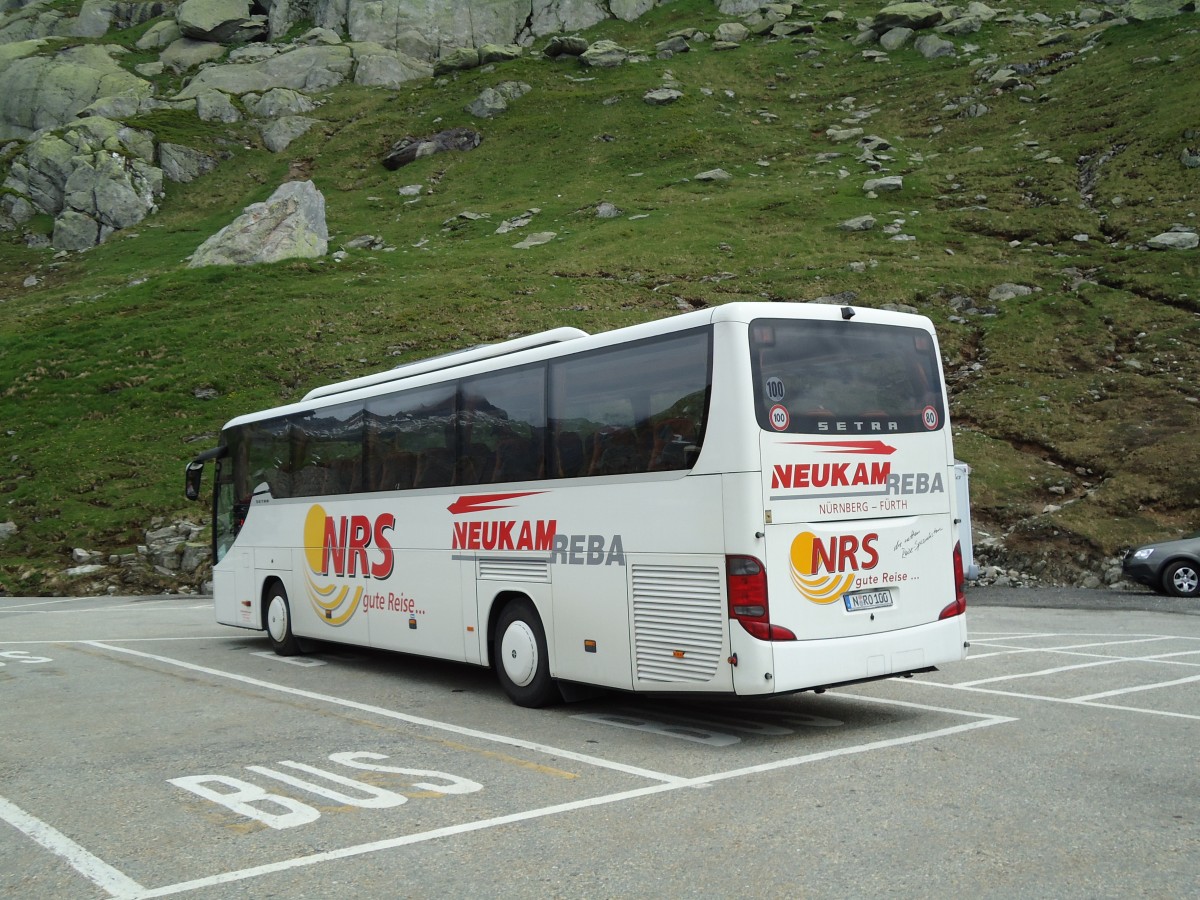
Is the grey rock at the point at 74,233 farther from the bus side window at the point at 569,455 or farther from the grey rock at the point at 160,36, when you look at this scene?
the bus side window at the point at 569,455

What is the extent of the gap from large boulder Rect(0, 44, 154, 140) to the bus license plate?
9393 cm

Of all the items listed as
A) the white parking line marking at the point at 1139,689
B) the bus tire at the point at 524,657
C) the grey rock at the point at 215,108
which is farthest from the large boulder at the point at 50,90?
the white parking line marking at the point at 1139,689

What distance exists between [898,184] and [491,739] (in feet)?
168

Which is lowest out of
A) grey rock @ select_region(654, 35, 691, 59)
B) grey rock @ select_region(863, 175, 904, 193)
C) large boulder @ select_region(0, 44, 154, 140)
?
grey rock @ select_region(863, 175, 904, 193)

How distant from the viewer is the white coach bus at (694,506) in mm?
8758

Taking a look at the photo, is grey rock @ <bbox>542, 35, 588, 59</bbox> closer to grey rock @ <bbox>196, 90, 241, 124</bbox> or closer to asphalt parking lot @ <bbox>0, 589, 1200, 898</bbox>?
grey rock @ <bbox>196, 90, 241, 124</bbox>

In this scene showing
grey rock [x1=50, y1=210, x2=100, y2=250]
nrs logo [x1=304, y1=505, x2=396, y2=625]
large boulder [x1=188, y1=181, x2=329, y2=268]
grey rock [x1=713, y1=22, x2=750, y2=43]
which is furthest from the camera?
grey rock [x1=713, y1=22, x2=750, y2=43]

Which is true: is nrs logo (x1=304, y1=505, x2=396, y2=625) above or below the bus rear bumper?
above

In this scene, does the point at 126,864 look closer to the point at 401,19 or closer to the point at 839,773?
the point at 839,773

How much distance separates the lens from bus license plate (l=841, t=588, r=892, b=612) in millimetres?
9094

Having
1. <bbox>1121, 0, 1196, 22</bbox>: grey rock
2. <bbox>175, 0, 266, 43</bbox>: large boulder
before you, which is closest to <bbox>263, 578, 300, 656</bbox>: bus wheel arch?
<bbox>1121, 0, 1196, 22</bbox>: grey rock

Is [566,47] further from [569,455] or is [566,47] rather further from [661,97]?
[569,455]

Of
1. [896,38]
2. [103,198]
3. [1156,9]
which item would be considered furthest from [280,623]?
[896,38]

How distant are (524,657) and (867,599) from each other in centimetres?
362
